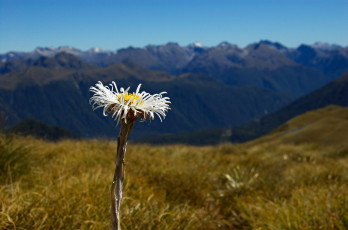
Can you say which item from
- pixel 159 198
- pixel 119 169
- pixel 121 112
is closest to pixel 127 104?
pixel 121 112

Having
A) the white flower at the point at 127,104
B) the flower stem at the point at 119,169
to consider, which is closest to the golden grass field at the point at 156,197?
the flower stem at the point at 119,169

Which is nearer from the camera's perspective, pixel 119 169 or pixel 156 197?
pixel 119 169

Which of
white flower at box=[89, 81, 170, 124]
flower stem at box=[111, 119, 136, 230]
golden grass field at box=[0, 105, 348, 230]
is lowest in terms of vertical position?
golden grass field at box=[0, 105, 348, 230]

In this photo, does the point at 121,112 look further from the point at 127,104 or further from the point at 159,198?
the point at 159,198

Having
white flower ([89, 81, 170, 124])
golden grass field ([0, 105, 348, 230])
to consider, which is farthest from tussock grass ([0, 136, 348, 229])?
white flower ([89, 81, 170, 124])

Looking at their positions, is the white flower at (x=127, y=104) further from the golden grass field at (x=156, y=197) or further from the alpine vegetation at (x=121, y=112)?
the golden grass field at (x=156, y=197)

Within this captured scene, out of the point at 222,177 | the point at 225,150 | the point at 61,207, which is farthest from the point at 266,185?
the point at 225,150

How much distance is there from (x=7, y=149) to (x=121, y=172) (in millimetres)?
5048

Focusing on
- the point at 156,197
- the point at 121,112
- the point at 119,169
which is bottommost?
the point at 156,197

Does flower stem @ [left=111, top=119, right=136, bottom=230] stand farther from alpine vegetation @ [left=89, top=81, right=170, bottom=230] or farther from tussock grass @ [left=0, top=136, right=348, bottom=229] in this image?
tussock grass @ [left=0, top=136, right=348, bottom=229]

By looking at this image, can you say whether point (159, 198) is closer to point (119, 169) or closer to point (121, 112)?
point (119, 169)

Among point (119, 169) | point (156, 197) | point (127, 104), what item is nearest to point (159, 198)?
point (156, 197)

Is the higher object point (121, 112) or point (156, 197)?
point (121, 112)

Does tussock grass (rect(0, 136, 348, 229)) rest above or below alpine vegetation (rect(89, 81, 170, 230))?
below
